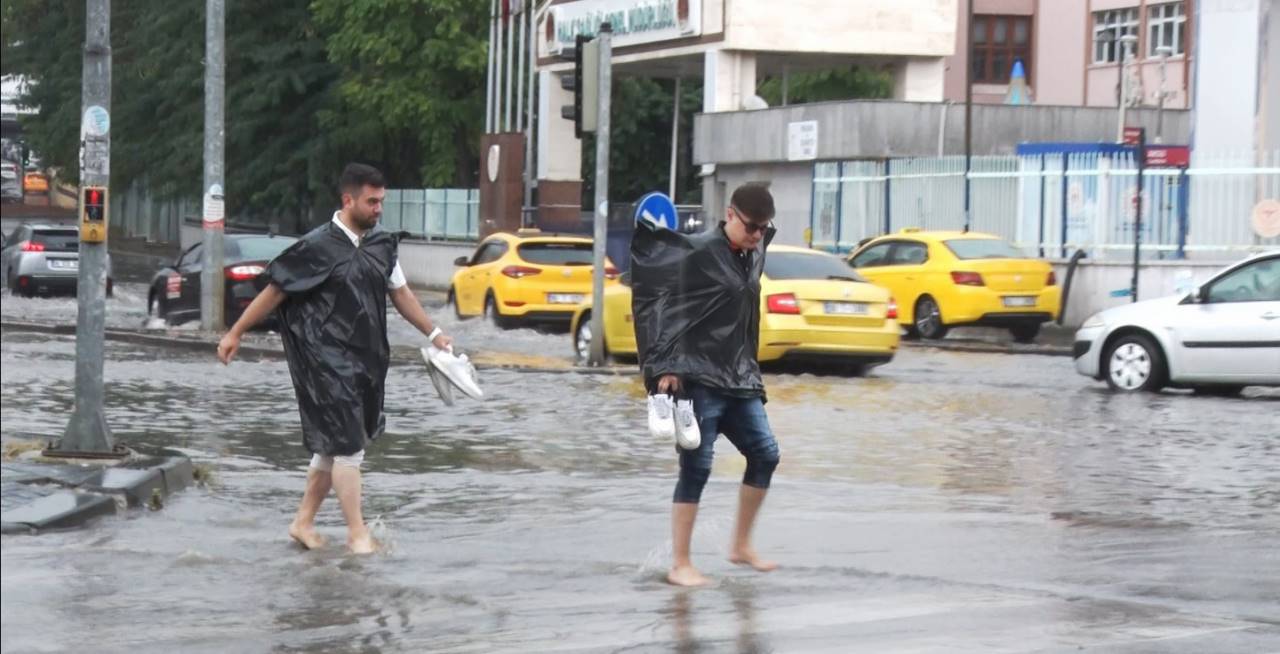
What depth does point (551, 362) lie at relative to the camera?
81.4 feet

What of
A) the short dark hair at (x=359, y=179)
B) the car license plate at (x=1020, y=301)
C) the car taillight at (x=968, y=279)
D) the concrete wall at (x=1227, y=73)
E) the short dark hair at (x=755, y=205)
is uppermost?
the concrete wall at (x=1227, y=73)

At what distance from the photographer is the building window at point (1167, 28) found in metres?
62.9

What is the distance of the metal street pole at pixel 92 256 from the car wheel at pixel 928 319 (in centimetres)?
1894

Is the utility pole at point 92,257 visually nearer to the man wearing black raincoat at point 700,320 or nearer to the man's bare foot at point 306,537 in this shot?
the man's bare foot at point 306,537

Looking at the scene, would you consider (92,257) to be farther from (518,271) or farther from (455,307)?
(455,307)

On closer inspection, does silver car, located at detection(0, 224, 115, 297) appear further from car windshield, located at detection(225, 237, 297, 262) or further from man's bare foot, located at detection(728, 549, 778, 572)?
man's bare foot, located at detection(728, 549, 778, 572)

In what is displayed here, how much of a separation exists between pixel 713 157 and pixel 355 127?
586 inches

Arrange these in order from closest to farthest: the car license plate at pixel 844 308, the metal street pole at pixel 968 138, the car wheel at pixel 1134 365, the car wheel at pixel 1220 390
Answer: the car wheel at pixel 1134 365
the car wheel at pixel 1220 390
the car license plate at pixel 844 308
the metal street pole at pixel 968 138

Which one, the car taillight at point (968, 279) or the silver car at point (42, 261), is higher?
the car taillight at point (968, 279)

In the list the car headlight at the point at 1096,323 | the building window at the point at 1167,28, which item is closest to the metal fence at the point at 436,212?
the building window at the point at 1167,28

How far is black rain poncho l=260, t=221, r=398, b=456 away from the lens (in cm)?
988

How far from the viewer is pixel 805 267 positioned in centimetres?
2289

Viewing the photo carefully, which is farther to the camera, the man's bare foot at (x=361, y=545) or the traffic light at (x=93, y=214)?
the traffic light at (x=93, y=214)

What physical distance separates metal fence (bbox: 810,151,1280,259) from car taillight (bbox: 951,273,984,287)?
13.4 ft
